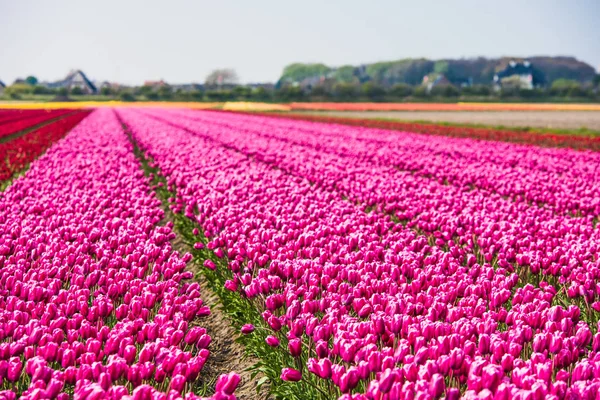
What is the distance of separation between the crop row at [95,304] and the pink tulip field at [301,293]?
0.6 inches

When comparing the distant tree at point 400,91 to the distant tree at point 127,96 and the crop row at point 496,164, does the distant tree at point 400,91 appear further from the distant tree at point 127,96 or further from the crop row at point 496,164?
the crop row at point 496,164

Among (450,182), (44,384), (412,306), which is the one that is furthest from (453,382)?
(450,182)

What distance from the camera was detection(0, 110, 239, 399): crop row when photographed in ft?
10.6

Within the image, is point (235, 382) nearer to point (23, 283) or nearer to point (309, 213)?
point (23, 283)

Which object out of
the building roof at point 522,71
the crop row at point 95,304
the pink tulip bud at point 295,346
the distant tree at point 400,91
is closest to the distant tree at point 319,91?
the distant tree at point 400,91

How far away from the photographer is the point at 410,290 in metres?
4.69

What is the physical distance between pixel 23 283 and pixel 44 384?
5.94ft

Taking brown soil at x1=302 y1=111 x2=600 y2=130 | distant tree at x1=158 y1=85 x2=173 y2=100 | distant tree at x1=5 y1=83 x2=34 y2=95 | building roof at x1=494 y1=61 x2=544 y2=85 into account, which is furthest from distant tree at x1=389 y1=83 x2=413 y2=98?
distant tree at x1=5 y1=83 x2=34 y2=95

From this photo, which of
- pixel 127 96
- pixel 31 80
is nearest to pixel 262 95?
pixel 127 96

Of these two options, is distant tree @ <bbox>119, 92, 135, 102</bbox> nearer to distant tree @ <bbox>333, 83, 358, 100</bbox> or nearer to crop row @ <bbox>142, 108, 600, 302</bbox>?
distant tree @ <bbox>333, 83, 358, 100</bbox>

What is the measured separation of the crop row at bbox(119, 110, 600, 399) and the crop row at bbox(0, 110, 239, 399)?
568mm

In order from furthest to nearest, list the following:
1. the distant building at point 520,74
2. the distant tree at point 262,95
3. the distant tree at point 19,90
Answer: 1. the distant building at point 520,74
2. the distant tree at point 19,90
3. the distant tree at point 262,95

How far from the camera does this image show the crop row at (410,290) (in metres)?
3.18

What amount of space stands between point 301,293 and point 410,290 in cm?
85
